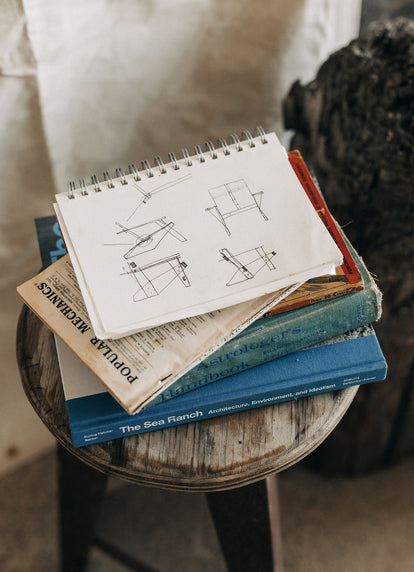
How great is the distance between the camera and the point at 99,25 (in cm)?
76

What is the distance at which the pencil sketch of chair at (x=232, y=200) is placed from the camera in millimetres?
528

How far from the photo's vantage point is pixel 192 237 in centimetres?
51

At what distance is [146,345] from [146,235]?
0.35 feet

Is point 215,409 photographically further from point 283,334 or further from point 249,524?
point 249,524

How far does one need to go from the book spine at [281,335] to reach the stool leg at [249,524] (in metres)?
0.16

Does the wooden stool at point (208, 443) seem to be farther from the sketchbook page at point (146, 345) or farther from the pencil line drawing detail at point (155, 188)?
the pencil line drawing detail at point (155, 188)

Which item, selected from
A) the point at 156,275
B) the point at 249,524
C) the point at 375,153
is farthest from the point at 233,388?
the point at 375,153

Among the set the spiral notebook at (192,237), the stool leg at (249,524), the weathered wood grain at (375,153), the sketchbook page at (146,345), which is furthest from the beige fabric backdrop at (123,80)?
the stool leg at (249,524)

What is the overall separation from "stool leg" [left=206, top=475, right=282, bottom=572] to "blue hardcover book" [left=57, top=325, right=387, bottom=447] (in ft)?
0.44

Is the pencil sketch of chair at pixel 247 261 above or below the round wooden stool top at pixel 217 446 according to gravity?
above

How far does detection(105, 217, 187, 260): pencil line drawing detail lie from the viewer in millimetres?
511

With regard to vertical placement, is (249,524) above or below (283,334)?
below

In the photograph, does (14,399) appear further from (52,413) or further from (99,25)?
(99,25)

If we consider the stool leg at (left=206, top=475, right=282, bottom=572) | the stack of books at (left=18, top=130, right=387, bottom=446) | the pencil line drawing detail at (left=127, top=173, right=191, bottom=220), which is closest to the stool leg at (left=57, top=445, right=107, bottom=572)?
the stool leg at (left=206, top=475, right=282, bottom=572)
